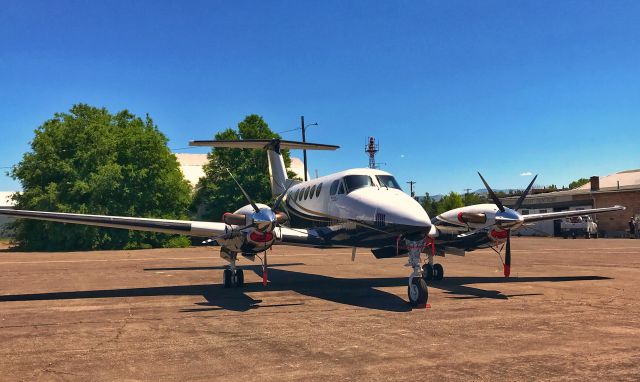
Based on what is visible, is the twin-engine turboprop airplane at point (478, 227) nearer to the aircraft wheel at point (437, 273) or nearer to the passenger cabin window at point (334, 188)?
the aircraft wheel at point (437, 273)

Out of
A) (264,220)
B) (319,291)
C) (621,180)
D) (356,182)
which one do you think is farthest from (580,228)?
(264,220)

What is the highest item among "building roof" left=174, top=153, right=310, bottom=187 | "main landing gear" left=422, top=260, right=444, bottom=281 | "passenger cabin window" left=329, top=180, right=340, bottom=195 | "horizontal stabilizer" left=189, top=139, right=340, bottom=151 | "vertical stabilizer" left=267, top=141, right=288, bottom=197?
"building roof" left=174, top=153, right=310, bottom=187

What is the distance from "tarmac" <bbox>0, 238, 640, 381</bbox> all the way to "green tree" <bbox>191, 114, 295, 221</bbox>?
124ft

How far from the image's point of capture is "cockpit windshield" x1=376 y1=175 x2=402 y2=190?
48.2ft

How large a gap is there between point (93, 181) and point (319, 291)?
32.6 m

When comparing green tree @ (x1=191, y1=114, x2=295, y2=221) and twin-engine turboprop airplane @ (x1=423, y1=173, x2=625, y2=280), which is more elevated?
green tree @ (x1=191, y1=114, x2=295, y2=221)

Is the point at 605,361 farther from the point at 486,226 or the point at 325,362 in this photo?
the point at 486,226

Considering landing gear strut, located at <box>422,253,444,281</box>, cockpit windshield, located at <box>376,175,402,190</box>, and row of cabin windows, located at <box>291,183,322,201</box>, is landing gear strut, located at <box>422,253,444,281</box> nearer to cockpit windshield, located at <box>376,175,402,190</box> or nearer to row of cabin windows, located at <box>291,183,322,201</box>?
cockpit windshield, located at <box>376,175,402,190</box>

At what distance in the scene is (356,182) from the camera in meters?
14.8

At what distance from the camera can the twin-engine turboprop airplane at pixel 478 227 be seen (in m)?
14.3

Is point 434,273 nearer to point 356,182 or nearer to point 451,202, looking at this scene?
point 356,182

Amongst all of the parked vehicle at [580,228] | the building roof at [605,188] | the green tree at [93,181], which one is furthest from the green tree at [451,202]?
the green tree at [93,181]

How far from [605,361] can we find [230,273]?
11.1m

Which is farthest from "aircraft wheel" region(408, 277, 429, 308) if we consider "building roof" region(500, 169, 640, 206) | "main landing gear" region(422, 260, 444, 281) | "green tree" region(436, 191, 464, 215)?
"green tree" region(436, 191, 464, 215)
